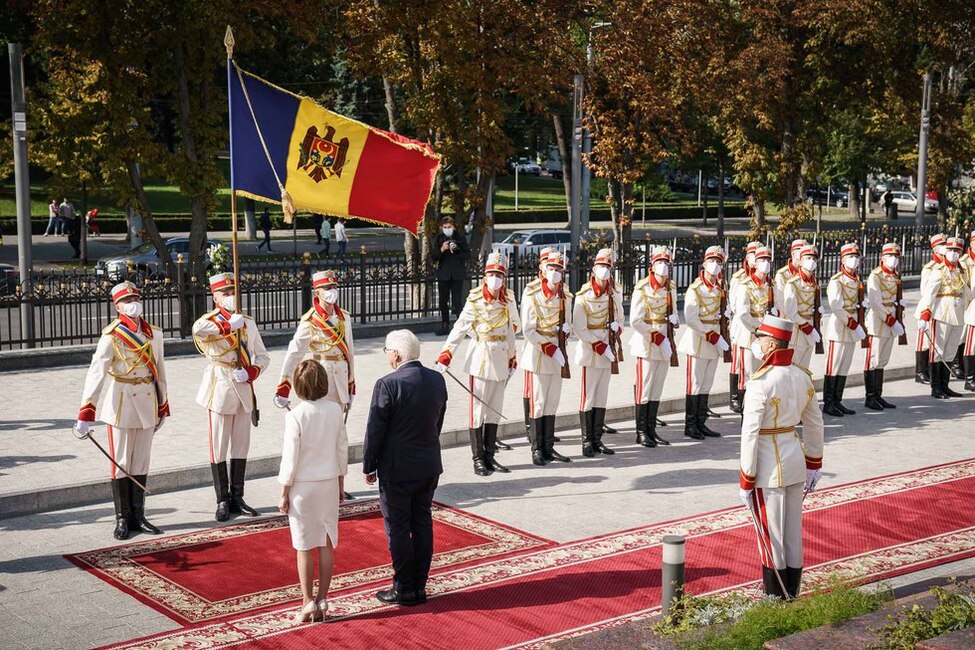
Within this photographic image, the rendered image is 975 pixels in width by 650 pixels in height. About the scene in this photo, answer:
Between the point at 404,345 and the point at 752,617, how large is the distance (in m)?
3.11

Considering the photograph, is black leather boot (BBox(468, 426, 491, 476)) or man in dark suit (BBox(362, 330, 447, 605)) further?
black leather boot (BBox(468, 426, 491, 476))

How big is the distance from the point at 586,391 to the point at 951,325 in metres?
6.07

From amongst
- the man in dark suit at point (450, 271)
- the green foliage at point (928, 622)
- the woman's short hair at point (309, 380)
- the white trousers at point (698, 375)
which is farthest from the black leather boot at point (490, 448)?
the man in dark suit at point (450, 271)

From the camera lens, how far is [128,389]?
34.0 feet

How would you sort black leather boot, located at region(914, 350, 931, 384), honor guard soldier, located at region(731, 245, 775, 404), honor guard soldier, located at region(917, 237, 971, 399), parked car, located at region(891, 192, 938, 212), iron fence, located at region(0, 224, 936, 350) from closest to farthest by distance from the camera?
honor guard soldier, located at region(731, 245, 775, 404)
honor guard soldier, located at region(917, 237, 971, 399)
black leather boot, located at region(914, 350, 931, 384)
iron fence, located at region(0, 224, 936, 350)
parked car, located at region(891, 192, 938, 212)

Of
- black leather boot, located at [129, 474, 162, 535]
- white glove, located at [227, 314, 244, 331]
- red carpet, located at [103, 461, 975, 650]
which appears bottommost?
red carpet, located at [103, 461, 975, 650]

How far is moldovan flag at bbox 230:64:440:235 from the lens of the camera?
39.8 feet

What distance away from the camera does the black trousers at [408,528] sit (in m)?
8.73

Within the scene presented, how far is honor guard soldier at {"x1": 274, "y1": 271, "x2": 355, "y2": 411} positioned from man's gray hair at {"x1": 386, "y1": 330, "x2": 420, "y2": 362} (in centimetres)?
263

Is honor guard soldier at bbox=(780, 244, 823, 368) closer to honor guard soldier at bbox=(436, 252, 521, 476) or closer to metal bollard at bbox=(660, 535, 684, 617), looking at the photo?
honor guard soldier at bbox=(436, 252, 521, 476)

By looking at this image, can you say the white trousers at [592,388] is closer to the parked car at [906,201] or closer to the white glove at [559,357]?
the white glove at [559,357]

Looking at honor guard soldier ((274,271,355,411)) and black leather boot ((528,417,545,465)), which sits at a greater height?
honor guard soldier ((274,271,355,411))

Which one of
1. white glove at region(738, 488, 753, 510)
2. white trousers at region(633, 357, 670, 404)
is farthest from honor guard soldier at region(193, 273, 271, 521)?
white trousers at region(633, 357, 670, 404)

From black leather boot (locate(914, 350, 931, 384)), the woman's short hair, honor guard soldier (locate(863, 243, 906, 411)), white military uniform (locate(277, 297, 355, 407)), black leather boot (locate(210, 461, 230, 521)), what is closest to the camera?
the woman's short hair
